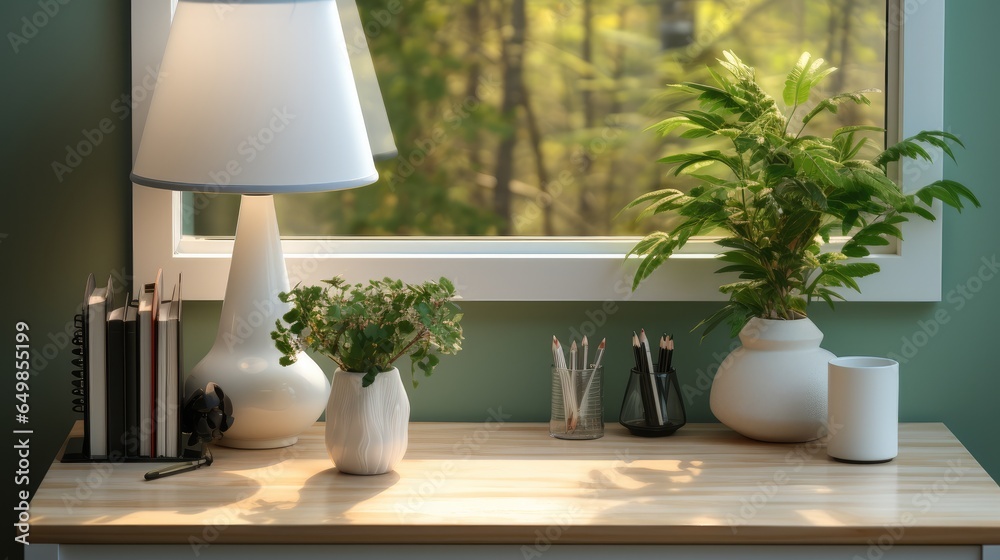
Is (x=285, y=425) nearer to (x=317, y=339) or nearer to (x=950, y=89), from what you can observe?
(x=317, y=339)

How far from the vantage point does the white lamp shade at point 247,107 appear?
1339mm

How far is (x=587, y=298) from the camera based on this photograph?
5.47ft

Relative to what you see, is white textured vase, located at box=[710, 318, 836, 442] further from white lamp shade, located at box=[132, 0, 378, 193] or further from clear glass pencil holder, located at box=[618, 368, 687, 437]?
white lamp shade, located at box=[132, 0, 378, 193]

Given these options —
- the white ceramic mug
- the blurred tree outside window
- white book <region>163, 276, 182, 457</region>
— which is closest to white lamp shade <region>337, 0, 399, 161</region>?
the blurred tree outside window

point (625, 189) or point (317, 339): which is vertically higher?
point (625, 189)

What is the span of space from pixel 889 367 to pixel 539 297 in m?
0.57

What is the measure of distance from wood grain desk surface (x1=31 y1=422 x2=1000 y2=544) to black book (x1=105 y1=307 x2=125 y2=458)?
4 centimetres

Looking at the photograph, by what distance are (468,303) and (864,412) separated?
67 centimetres

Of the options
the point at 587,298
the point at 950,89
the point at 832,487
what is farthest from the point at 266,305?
Result: the point at 950,89

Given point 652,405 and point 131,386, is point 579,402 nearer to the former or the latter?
point 652,405

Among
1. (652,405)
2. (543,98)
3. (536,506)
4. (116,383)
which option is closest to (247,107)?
(116,383)

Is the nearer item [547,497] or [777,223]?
[547,497]

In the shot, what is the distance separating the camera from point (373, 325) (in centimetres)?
134

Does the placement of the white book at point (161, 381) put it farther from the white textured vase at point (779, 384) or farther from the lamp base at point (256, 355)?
the white textured vase at point (779, 384)
